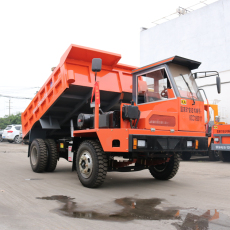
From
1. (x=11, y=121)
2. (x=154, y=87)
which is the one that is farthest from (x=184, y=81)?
(x=11, y=121)

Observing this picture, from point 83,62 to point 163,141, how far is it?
2.83m

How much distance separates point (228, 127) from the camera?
12.4 meters

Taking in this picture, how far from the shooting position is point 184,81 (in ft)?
20.7

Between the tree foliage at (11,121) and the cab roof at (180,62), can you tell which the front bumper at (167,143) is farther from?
the tree foliage at (11,121)

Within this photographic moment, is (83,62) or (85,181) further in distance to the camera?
(83,62)

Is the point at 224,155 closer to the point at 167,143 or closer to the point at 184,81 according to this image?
the point at 184,81

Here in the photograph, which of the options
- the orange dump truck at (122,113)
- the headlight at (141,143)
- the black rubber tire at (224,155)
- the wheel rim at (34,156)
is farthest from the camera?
the black rubber tire at (224,155)

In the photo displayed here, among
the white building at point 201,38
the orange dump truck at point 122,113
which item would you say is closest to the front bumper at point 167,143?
the orange dump truck at point 122,113

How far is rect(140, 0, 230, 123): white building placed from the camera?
22.8 m

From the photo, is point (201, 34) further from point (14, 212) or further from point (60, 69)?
point (14, 212)

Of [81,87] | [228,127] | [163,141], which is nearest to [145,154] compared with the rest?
[163,141]

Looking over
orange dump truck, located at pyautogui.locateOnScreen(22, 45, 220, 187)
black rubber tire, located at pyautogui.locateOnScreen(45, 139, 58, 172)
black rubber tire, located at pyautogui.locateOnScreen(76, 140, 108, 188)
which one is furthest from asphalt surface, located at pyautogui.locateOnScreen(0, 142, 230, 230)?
black rubber tire, located at pyautogui.locateOnScreen(45, 139, 58, 172)

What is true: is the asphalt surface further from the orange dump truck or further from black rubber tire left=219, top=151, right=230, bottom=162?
black rubber tire left=219, top=151, right=230, bottom=162

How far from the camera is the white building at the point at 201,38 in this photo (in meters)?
22.8
